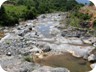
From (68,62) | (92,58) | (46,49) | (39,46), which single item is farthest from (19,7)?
(92,58)

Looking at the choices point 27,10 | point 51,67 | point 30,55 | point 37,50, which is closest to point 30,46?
point 37,50

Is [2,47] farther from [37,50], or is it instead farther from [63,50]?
[63,50]

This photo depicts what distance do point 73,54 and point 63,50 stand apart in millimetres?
411

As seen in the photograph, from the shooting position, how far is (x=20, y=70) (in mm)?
8789

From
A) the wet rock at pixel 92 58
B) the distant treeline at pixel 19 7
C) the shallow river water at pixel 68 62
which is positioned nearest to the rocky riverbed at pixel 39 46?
the wet rock at pixel 92 58

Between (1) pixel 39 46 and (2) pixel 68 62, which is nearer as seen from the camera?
(2) pixel 68 62

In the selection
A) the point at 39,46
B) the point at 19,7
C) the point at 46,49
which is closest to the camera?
the point at 46,49

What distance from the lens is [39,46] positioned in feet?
37.3

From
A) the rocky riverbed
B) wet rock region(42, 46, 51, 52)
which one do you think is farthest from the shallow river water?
wet rock region(42, 46, 51, 52)

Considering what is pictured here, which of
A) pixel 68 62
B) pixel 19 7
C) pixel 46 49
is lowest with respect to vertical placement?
pixel 68 62

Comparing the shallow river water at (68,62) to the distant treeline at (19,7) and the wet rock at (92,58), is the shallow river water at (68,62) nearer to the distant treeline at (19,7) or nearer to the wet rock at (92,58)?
the wet rock at (92,58)

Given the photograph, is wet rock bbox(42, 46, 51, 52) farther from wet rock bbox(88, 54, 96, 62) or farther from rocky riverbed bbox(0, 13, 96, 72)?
wet rock bbox(88, 54, 96, 62)

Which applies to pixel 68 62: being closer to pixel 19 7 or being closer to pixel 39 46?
pixel 39 46

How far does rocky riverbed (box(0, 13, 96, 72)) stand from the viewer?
30.2 feet
